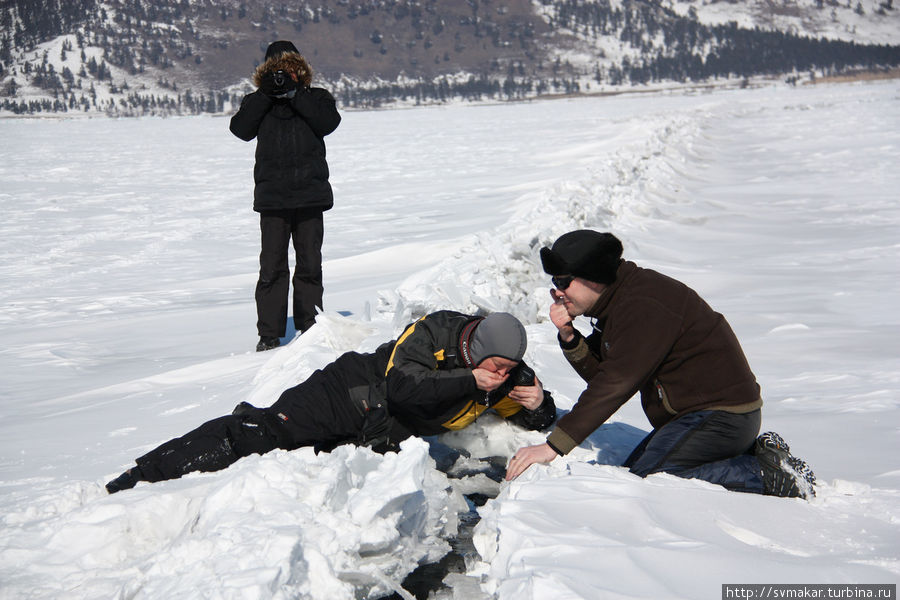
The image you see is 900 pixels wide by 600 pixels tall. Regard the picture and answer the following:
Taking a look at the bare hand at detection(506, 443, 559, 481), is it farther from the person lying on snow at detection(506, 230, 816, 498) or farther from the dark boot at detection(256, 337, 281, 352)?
the dark boot at detection(256, 337, 281, 352)

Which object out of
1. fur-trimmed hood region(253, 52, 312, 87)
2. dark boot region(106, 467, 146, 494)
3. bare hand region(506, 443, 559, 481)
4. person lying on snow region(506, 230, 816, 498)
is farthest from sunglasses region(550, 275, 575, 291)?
fur-trimmed hood region(253, 52, 312, 87)

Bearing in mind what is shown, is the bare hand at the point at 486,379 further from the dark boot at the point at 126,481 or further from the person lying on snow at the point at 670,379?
the dark boot at the point at 126,481

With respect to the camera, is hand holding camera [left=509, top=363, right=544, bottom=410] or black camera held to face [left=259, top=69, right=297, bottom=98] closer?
hand holding camera [left=509, top=363, right=544, bottom=410]

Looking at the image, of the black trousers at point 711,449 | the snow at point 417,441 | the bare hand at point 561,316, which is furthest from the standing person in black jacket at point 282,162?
the black trousers at point 711,449

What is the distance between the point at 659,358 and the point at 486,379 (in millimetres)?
582

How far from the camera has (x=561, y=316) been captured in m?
2.83

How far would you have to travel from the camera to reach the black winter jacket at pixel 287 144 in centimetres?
467

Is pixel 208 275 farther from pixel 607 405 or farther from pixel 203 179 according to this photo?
pixel 203 179

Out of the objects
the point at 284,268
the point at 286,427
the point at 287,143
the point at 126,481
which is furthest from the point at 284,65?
the point at 126,481

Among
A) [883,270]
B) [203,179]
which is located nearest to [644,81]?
[203,179]

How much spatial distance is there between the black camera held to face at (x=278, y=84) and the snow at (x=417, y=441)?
129 cm

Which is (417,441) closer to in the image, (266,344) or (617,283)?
(617,283)

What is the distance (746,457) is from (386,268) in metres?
4.93

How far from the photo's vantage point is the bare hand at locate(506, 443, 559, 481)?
262 cm
